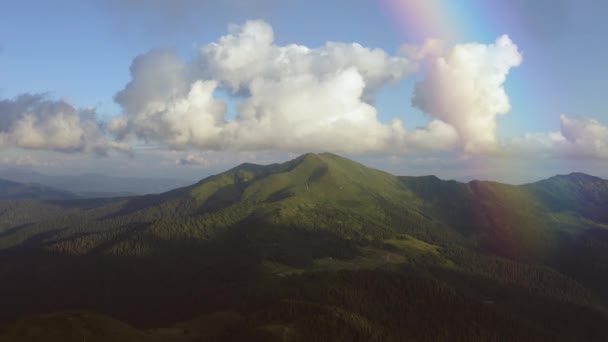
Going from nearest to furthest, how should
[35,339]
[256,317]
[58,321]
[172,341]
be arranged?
[35,339]
[58,321]
[172,341]
[256,317]

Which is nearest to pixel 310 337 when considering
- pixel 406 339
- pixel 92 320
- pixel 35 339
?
pixel 406 339

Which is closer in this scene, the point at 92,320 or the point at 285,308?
the point at 92,320

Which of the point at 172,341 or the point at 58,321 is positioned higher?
the point at 58,321

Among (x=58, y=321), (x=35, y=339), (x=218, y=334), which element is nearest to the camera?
(x=35, y=339)

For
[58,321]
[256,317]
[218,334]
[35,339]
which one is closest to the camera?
[35,339]

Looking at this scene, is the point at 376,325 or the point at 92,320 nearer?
the point at 92,320

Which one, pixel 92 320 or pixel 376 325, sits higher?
pixel 92 320

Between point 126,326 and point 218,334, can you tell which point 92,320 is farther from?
point 218,334

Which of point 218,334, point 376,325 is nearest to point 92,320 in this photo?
point 218,334

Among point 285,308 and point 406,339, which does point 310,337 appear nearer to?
point 285,308
